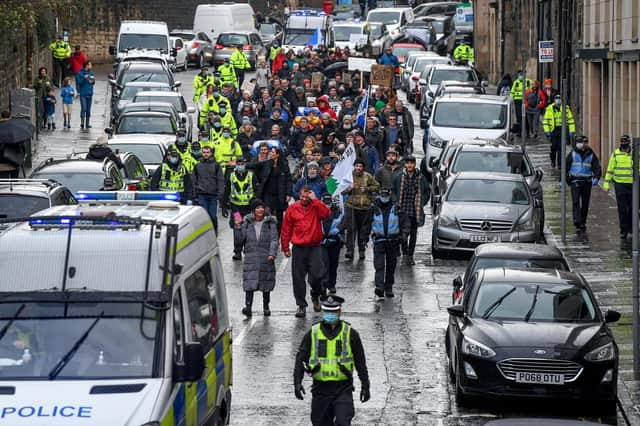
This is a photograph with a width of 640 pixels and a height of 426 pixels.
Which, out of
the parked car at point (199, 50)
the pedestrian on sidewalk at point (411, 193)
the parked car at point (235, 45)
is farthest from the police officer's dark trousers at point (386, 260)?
the parked car at point (199, 50)

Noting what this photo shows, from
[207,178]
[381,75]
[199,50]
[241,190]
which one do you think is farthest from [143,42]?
[241,190]

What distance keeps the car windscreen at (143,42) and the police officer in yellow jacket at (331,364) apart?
4417 cm

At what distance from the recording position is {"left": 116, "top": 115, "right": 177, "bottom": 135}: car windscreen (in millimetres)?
36312

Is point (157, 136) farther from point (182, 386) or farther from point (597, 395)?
point (182, 386)

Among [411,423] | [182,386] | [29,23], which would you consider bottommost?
[411,423]

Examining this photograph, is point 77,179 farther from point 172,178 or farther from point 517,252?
point 517,252

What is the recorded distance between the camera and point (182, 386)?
11734 mm

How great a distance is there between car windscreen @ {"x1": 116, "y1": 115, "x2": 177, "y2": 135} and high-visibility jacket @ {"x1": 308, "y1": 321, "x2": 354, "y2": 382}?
23.0 meters

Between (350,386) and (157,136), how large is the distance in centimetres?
2152

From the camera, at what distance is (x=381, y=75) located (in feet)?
141

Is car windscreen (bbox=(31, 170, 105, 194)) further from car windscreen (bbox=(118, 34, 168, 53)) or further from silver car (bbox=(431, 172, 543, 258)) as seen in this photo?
car windscreen (bbox=(118, 34, 168, 53))

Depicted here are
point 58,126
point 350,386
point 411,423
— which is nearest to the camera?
point 350,386

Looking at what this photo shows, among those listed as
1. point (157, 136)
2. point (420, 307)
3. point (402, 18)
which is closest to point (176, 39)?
point (402, 18)

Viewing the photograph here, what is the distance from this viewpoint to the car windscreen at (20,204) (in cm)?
2069
